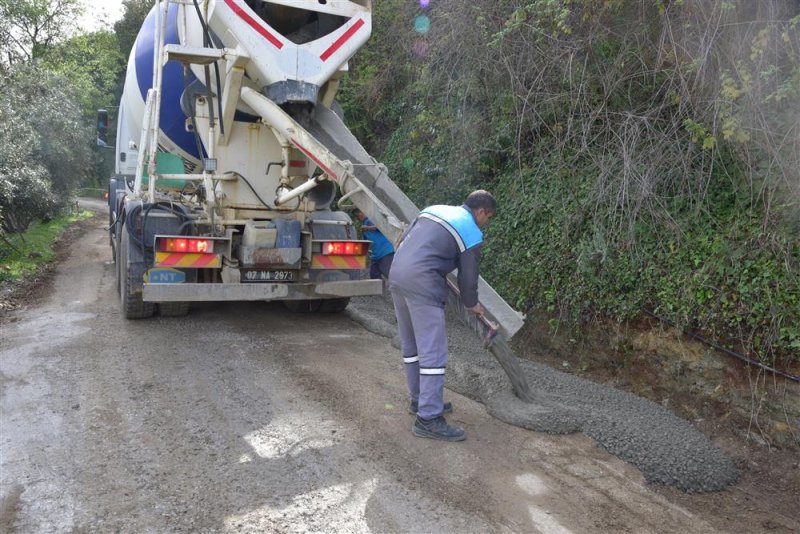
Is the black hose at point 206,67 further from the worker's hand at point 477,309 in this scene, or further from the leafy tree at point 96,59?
the leafy tree at point 96,59

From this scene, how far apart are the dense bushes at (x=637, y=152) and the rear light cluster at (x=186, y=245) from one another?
3.20m

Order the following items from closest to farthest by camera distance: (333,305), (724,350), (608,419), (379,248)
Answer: (608,419) < (724,350) < (333,305) < (379,248)

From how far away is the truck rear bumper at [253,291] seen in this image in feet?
18.5

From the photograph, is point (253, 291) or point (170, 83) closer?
point (253, 291)

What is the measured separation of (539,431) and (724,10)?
3.37 m

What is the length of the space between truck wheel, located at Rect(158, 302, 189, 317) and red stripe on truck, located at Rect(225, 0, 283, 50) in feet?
9.49

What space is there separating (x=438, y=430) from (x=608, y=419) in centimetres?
119

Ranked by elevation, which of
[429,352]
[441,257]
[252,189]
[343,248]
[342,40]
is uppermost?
[342,40]

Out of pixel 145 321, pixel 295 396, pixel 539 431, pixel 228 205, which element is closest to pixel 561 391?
pixel 539 431

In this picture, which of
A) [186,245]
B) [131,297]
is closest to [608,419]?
[186,245]

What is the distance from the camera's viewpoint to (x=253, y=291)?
5863 mm

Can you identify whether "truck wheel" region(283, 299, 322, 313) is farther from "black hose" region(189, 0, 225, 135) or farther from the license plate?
"black hose" region(189, 0, 225, 135)

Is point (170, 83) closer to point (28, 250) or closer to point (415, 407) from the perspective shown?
point (415, 407)

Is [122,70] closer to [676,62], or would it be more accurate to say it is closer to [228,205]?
[228,205]
